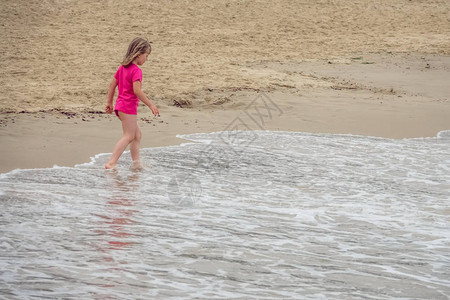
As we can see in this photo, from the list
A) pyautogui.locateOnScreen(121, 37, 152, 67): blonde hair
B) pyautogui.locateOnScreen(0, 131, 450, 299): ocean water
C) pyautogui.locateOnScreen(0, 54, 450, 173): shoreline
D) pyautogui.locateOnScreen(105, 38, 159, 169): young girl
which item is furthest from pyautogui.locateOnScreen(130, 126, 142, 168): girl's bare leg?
pyautogui.locateOnScreen(121, 37, 152, 67): blonde hair

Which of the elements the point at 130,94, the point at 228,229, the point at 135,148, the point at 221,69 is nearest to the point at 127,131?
the point at 135,148

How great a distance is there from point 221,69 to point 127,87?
20.8 feet

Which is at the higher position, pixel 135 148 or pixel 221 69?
pixel 221 69

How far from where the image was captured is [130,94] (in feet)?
21.7

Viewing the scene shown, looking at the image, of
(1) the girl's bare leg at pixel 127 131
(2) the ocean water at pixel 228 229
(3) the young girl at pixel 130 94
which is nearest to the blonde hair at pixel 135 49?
(3) the young girl at pixel 130 94

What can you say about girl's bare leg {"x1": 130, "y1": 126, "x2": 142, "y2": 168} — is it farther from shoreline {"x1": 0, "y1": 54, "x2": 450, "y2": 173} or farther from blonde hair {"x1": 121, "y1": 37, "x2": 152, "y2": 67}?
blonde hair {"x1": 121, "y1": 37, "x2": 152, "y2": 67}

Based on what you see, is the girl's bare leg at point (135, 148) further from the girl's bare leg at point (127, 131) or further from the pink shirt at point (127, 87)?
the pink shirt at point (127, 87)

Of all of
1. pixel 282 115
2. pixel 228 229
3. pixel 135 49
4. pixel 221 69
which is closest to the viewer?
pixel 228 229

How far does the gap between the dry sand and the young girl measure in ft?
1.82

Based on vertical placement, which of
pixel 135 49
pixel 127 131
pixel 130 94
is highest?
pixel 135 49

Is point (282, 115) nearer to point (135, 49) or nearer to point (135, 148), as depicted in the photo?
point (135, 148)

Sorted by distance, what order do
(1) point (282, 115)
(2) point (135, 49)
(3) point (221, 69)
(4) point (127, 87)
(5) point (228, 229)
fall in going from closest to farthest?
(5) point (228, 229), (2) point (135, 49), (4) point (127, 87), (1) point (282, 115), (3) point (221, 69)

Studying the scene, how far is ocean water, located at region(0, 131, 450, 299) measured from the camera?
3.47 metres

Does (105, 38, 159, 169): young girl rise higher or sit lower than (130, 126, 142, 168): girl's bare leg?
higher
